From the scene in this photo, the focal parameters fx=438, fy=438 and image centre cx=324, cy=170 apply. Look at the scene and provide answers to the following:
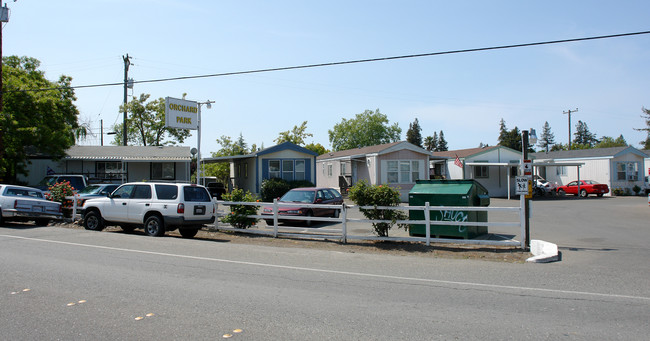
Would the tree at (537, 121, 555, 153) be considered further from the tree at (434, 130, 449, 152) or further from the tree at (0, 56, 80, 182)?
the tree at (0, 56, 80, 182)

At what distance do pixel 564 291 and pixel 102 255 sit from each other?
30.8 ft

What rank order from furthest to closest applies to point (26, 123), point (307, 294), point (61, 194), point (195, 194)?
point (26, 123) < point (61, 194) < point (195, 194) < point (307, 294)

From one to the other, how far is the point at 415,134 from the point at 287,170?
68439mm

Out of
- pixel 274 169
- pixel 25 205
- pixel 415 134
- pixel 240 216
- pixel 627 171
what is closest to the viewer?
pixel 240 216

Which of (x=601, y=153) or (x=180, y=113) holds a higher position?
(x=180, y=113)

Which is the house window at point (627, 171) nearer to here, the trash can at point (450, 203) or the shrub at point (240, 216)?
the trash can at point (450, 203)

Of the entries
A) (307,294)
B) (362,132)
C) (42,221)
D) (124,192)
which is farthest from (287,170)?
(362,132)

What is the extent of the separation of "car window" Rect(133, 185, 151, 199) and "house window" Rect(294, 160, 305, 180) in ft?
54.9

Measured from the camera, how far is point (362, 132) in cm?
8219

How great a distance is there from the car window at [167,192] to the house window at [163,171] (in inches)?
801

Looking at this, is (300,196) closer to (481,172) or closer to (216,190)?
(216,190)

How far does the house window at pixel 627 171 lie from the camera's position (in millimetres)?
37281

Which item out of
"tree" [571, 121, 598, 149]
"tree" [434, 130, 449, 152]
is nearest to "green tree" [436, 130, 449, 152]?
"tree" [434, 130, 449, 152]

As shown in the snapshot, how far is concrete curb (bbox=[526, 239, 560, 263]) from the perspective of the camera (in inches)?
385
